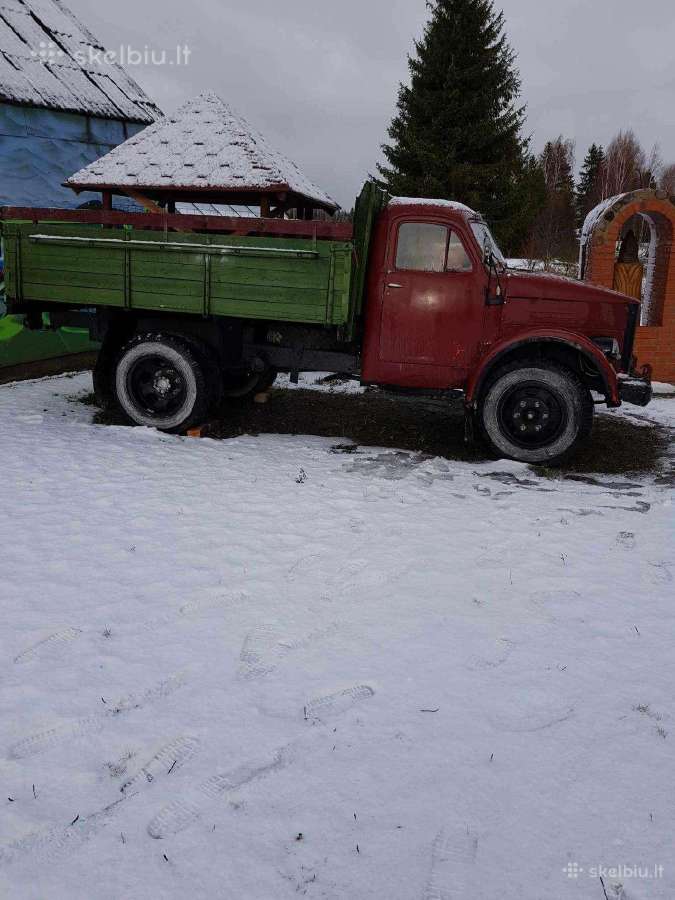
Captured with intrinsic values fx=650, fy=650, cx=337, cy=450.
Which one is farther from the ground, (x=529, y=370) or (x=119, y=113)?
(x=119, y=113)

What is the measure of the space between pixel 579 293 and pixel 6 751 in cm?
584

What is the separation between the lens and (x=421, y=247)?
248 inches

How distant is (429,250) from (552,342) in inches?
58.1

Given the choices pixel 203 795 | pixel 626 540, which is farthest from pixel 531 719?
pixel 626 540

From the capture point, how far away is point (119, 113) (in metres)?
11.3

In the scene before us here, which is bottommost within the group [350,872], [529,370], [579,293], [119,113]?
[350,872]

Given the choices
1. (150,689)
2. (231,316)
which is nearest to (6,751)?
(150,689)

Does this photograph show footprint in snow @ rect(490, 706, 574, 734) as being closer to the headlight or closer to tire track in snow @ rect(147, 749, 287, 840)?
tire track in snow @ rect(147, 749, 287, 840)

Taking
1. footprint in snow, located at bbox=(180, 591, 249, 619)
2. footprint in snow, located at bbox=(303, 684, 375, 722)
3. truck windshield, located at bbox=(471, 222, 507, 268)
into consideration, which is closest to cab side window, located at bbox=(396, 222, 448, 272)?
truck windshield, located at bbox=(471, 222, 507, 268)

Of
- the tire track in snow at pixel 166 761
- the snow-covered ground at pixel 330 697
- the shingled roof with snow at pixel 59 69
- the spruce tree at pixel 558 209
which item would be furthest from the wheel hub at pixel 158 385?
the spruce tree at pixel 558 209

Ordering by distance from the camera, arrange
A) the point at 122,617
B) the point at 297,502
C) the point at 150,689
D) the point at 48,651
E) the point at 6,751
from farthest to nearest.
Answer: the point at 297,502 < the point at 122,617 < the point at 48,651 < the point at 150,689 < the point at 6,751

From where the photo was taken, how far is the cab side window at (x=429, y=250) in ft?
20.5

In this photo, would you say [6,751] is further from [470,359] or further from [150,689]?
[470,359]

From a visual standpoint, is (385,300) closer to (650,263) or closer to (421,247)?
(421,247)
